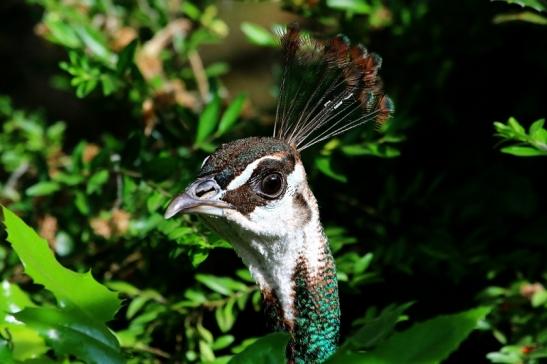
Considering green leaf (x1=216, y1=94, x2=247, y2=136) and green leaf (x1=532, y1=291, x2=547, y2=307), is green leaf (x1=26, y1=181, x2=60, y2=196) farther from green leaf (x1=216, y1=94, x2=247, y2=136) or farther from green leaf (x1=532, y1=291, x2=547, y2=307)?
green leaf (x1=532, y1=291, x2=547, y2=307)

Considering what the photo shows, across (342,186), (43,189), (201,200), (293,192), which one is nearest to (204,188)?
(201,200)

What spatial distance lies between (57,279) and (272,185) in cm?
29

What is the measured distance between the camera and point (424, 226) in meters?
1.51

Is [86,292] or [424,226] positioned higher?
[424,226]

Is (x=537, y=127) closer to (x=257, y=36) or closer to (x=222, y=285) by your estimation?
(x=222, y=285)

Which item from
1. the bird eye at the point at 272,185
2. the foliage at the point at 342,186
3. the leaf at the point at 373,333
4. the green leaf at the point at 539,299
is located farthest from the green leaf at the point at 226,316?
the leaf at the point at 373,333

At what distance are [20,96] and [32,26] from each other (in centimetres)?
25

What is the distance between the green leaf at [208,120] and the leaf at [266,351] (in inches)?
30.3

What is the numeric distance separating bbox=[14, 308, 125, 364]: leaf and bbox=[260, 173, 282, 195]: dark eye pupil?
28 centimetres

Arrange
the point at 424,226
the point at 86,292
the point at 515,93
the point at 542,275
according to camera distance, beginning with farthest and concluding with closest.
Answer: the point at 515,93 < the point at 424,226 < the point at 542,275 < the point at 86,292

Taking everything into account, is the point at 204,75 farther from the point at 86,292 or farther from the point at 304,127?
the point at 86,292

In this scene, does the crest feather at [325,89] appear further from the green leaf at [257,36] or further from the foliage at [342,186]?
the green leaf at [257,36]

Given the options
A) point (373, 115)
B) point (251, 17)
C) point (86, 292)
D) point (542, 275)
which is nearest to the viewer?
point (86, 292)

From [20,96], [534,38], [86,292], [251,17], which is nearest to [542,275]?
[534,38]
